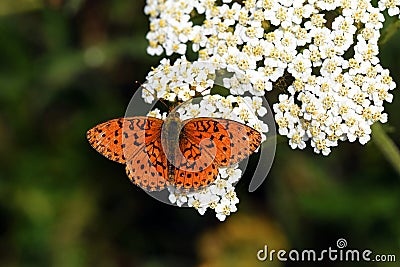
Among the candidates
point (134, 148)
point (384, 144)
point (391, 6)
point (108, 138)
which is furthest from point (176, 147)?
point (391, 6)

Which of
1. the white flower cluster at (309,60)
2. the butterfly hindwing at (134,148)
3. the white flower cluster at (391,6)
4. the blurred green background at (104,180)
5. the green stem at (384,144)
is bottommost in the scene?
the blurred green background at (104,180)

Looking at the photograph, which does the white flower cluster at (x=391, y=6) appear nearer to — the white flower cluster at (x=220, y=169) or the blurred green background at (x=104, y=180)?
the white flower cluster at (x=220, y=169)

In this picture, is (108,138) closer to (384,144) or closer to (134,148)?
(134,148)

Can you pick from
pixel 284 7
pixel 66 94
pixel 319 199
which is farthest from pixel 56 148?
pixel 284 7

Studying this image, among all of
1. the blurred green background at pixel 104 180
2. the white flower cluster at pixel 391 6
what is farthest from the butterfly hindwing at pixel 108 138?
the blurred green background at pixel 104 180

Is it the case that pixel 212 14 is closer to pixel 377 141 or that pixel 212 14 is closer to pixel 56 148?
pixel 377 141

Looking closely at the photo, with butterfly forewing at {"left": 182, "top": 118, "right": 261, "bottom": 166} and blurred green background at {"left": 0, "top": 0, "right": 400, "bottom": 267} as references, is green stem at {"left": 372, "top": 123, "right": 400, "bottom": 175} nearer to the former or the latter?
butterfly forewing at {"left": 182, "top": 118, "right": 261, "bottom": 166}

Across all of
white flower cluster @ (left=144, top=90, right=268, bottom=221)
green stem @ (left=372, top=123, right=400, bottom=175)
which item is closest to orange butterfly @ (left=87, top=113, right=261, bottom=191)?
white flower cluster @ (left=144, top=90, right=268, bottom=221)
